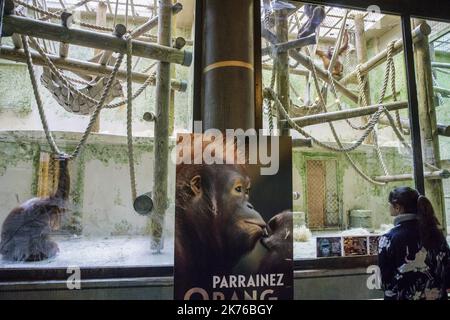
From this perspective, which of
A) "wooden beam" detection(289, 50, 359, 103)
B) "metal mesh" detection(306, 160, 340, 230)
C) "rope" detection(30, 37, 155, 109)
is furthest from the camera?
"metal mesh" detection(306, 160, 340, 230)

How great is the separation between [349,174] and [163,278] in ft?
14.4

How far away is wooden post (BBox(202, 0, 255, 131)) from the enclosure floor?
2.67ft

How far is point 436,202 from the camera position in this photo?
2.47 m

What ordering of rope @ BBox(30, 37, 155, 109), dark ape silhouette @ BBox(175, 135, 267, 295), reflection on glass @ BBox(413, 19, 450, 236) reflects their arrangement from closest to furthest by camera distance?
1. dark ape silhouette @ BBox(175, 135, 267, 295)
2. rope @ BBox(30, 37, 155, 109)
3. reflection on glass @ BBox(413, 19, 450, 236)

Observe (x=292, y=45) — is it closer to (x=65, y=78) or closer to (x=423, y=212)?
(x=423, y=212)

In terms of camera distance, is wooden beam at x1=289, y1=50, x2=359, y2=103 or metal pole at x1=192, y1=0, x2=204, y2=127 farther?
wooden beam at x1=289, y1=50, x2=359, y2=103

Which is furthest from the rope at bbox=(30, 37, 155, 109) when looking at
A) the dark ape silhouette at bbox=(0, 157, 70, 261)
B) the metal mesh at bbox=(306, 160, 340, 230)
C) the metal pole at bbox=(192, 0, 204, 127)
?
the metal mesh at bbox=(306, 160, 340, 230)

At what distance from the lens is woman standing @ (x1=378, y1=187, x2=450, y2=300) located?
59.6 inches

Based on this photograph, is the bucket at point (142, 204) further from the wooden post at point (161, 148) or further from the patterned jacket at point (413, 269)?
the patterned jacket at point (413, 269)

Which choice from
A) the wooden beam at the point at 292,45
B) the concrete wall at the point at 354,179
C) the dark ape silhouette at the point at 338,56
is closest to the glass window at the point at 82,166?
the wooden beam at the point at 292,45

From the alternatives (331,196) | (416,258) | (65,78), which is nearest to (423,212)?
(416,258)

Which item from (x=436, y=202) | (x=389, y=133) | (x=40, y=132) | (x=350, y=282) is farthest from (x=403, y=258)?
(x=389, y=133)

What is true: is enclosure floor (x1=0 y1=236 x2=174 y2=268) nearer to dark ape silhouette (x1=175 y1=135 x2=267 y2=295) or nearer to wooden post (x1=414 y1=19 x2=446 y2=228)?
dark ape silhouette (x1=175 y1=135 x2=267 y2=295)

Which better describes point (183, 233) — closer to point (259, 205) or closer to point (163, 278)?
point (259, 205)
